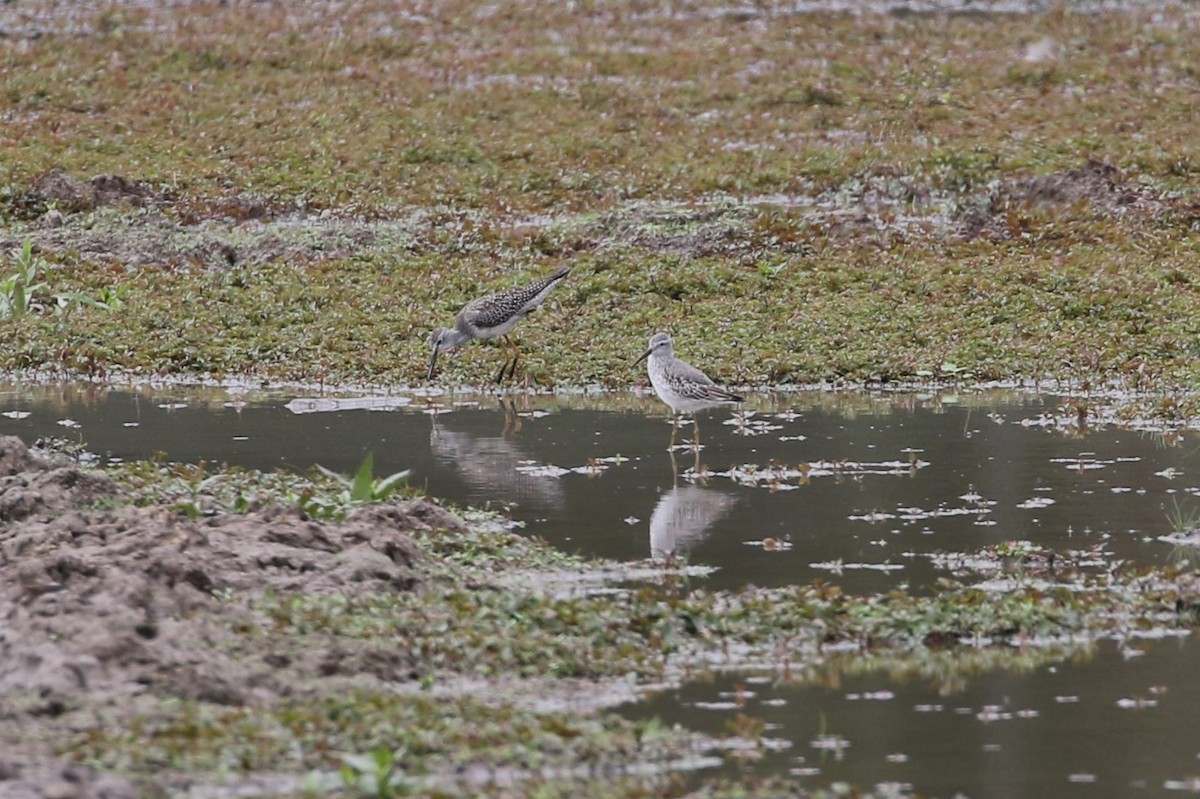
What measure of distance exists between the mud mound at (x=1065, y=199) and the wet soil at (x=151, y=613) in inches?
532

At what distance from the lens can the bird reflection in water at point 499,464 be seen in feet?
43.5

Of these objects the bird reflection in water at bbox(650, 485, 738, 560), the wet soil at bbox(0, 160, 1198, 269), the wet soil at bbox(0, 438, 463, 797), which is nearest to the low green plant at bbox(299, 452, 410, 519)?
the wet soil at bbox(0, 438, 463, 797)

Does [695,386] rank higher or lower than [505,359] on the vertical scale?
lower

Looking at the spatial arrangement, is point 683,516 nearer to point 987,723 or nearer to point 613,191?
point 987,723

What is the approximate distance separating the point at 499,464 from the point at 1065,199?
1176 cm

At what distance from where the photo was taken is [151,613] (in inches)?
330

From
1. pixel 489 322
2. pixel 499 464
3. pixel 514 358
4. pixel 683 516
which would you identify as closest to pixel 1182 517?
pixel 683 516

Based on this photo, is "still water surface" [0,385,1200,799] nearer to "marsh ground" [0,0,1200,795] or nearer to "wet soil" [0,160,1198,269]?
"marsh ground" [0,0,1200,795]

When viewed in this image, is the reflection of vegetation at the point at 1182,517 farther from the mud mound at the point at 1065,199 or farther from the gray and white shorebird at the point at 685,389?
the mud mound at the point at 1065,199

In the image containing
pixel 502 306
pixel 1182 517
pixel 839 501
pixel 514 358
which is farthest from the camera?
pixel 502 306

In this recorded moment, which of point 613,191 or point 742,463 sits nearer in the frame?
Answer: point 742,463

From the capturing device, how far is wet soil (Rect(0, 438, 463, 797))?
7.36 meters

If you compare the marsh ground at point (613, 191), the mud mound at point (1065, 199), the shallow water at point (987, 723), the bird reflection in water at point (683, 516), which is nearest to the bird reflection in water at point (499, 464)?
the bird reflection in water at point (683, 516)

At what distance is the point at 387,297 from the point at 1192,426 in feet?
29.7
